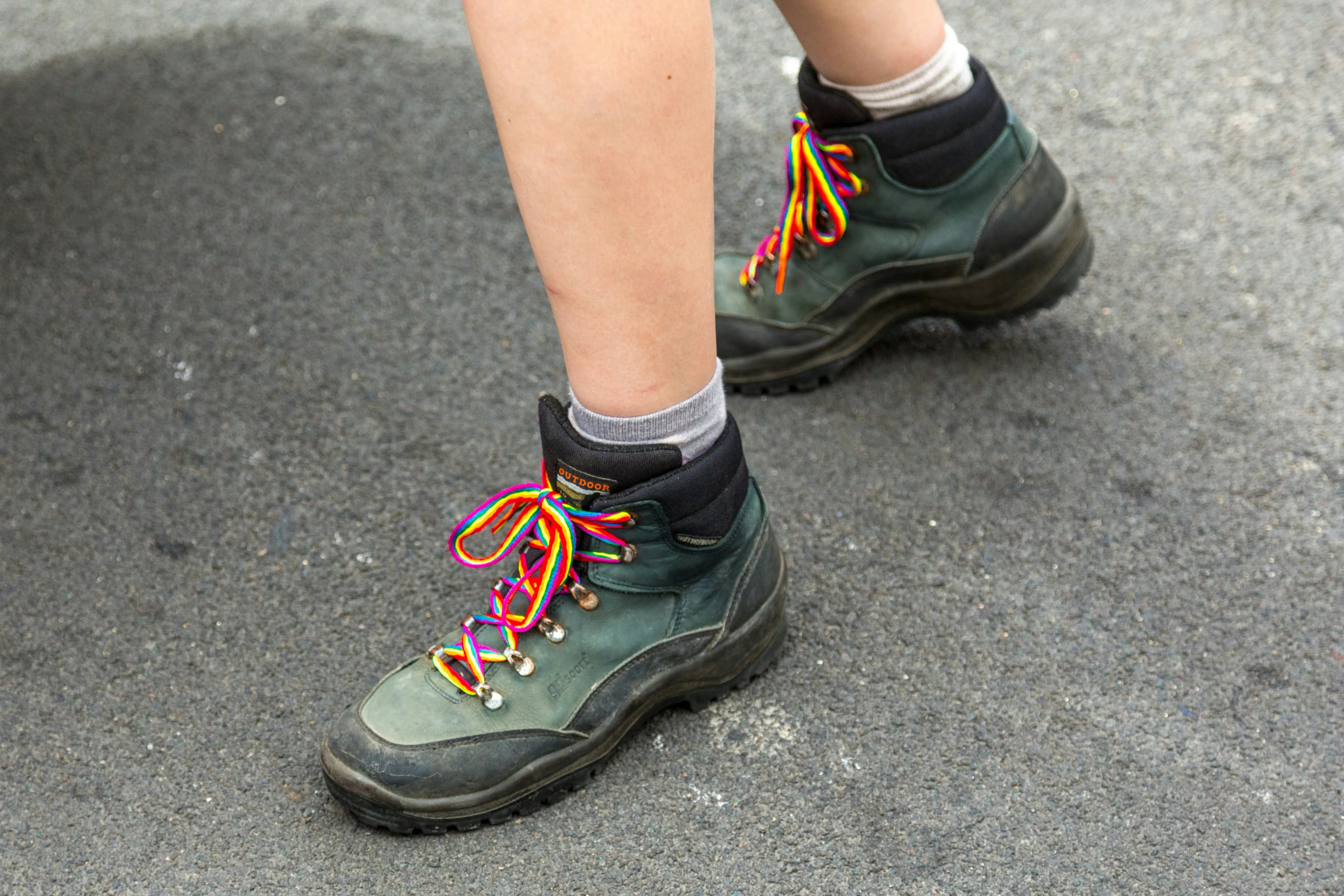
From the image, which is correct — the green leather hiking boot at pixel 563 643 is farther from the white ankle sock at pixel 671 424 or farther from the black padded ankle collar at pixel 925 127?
the black padded ankle collar at pixel 925 127

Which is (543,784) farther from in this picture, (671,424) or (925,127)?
(925,127)

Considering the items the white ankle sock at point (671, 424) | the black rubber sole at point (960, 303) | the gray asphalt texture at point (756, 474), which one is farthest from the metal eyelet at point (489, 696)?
the black rubber sole at point (960, 303)

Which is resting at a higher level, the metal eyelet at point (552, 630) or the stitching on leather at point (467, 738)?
the metal eyelet at point (552, 630)

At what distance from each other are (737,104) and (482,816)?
1156 millimetres

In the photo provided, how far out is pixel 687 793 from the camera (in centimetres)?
94

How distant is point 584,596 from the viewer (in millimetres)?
924

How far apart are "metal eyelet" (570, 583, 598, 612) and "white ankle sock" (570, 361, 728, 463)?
125 mm

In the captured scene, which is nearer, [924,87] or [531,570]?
[531,570]

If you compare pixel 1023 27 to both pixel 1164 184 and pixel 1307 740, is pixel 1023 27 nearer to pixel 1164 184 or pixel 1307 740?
pixel 1164 184

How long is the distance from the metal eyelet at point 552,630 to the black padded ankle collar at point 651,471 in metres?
0.11

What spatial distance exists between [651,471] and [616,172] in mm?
227

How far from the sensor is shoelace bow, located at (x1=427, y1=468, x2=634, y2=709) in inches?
35.4

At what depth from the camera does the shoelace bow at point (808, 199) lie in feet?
3.89

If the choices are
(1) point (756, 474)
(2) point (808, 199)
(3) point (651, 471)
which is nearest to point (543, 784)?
(3) point (651, 471)
